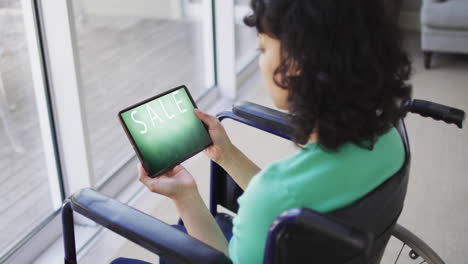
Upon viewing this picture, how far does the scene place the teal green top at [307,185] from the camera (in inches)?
28.4

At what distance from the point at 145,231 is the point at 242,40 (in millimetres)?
2771

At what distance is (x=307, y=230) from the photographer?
64 centimetres

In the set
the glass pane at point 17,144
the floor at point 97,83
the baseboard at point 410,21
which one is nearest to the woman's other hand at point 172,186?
the floor at point 97,83

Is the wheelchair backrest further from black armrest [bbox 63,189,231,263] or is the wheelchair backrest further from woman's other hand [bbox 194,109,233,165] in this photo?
woman's other hand [bbox 194,109,233,165]

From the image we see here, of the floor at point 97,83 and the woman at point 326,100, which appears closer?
the woman at point 326,100

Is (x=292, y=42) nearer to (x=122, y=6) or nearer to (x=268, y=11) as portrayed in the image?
(x=268, y=11)

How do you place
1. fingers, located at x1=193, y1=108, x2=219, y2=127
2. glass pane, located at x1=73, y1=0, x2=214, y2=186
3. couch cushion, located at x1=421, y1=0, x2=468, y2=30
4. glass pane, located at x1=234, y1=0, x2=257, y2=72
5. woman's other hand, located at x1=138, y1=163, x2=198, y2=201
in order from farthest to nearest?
glass pane, located at x1=234, y1=0, x2=257, y2=72 < couch cushion, located at x1=421, y1=0, x2=468, y2=30 < glass pane, located at x1=73, y1=0, x2=214, y2=186 < fingers, located at x1=193, y1=108, x2=219, y2=127 < woman's other hand, located at x1=138, y1=163, x2=198, y2=201

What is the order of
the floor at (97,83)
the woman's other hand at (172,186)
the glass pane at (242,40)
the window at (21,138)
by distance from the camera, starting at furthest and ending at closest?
1. the glass pane at (242,40)
2. the floor at (97,83)
3. the window at (21,138)
4. the woman's other hand at (172,186)

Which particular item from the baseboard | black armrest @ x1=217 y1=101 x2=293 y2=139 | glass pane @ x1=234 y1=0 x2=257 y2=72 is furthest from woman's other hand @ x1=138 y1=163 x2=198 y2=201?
the baseboard

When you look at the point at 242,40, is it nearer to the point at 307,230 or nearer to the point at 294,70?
the point at 294,70

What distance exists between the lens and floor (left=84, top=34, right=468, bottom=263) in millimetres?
1689

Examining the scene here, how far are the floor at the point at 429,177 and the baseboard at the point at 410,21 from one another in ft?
4.02

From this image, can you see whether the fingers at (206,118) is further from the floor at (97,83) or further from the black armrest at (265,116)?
the floor at (97,83)

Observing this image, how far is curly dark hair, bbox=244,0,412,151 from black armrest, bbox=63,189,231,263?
0.80 ft
